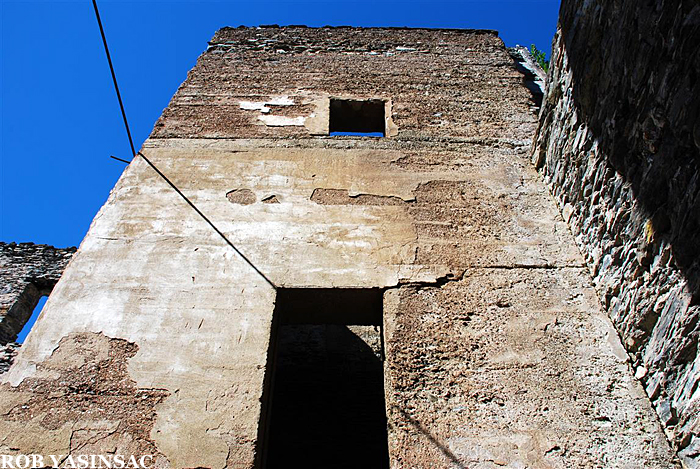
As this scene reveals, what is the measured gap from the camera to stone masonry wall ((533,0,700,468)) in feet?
7.80

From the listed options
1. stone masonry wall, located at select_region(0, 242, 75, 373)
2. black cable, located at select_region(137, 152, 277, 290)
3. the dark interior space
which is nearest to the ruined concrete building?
black cable, located at select_region(137, 152, 277, 290)

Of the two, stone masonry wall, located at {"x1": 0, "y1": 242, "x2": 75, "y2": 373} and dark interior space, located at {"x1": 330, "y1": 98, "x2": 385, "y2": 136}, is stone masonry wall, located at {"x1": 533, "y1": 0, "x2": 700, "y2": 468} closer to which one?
dark interior space, located at {"x1": 330, "y1": 98, "x2": 385, "y2": 136}

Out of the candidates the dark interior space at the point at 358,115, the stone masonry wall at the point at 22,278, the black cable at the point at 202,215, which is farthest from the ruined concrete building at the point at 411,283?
the stone masonry wall at the point at 22,278

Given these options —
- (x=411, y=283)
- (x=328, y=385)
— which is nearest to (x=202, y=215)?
(x=411, y=283)

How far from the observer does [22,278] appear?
21.0 feet

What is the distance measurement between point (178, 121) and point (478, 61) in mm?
3064

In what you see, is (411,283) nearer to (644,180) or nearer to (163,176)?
(644,180)

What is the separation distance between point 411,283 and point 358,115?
2342mm

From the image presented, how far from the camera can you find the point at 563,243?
356cm

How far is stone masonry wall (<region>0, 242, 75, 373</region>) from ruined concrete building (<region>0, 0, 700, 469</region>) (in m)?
2.97

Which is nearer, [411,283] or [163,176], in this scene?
[411,283]

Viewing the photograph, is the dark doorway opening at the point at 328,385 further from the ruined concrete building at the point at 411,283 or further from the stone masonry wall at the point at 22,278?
the stone masonry wall at the point at 22,278

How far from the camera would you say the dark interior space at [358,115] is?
511 cm

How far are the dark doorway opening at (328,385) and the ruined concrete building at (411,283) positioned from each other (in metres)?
0.02
